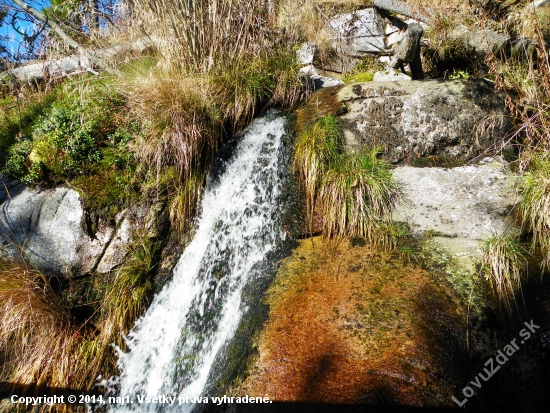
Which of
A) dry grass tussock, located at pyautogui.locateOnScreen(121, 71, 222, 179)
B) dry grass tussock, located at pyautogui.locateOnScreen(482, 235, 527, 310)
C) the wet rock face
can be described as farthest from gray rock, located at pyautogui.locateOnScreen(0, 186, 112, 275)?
dry grass tussock, located at pyautogui.locateOnScreen(482, 235, 527, 310)

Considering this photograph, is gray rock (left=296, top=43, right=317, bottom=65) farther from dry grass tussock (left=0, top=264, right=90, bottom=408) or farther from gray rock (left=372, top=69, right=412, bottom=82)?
dry grass tussock (left=0, top=264, right=90, bottom=408)

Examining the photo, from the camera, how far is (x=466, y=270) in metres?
2.77

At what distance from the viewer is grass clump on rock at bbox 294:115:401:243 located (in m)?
3.28

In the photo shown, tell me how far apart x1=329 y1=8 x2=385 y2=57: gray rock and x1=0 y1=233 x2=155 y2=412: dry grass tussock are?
486cm

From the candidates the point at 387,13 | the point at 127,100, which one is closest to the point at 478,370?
the point at 127,100

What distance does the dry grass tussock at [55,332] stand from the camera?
332 cm

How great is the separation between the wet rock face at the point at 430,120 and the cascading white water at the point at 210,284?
0.99m

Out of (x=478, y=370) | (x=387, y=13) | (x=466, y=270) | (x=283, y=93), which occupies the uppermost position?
(x=387, y=13)

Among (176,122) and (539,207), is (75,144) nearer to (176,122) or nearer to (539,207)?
(176,122)

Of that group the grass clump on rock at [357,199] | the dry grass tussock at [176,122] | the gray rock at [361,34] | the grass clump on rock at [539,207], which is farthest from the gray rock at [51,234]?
the gray rock at [361,34]

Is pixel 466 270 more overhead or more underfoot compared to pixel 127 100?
more underfoot

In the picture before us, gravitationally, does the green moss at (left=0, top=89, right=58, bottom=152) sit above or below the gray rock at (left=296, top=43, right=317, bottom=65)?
below

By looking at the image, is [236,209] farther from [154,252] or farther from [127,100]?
[127,100]

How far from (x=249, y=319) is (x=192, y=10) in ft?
12.5
